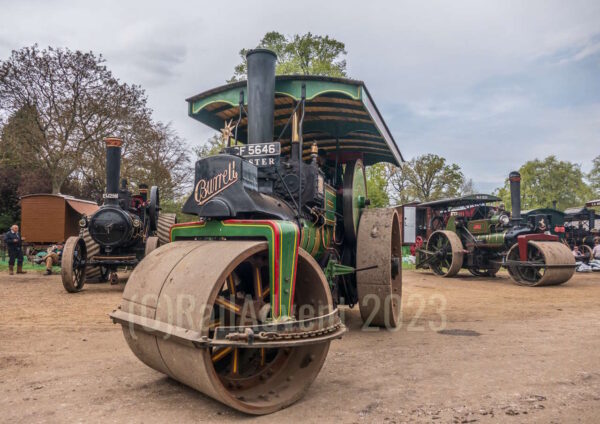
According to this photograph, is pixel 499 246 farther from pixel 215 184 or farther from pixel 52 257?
pixel 52 257

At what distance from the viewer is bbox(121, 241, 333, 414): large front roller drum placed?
2361mm

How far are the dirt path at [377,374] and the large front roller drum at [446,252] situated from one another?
5892mm

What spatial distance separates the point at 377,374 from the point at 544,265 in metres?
7.90

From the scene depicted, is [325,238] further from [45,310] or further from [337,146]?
[45,310]

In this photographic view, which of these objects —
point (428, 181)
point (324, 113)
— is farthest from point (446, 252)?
point (428, 181)

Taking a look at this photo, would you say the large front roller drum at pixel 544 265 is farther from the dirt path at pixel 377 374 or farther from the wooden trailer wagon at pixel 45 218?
the wooden trailer wagon at pixel 45 218

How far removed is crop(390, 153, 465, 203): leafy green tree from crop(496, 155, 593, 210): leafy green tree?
193 inches

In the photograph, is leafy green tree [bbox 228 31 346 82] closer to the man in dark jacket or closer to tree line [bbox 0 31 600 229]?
tree line [bbox 0 31 600 229]

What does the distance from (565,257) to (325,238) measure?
7862 mm

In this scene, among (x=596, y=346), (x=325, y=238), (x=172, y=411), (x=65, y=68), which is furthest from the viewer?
(x=65, y=68)

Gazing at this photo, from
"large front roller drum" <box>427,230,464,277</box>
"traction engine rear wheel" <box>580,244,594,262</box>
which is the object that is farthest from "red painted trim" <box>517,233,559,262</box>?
"traction engine rear wheel" <box>580,244,594,262</box>

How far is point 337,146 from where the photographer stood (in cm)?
535

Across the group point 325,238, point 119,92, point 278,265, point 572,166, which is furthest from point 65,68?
point 572,166

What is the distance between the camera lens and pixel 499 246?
1200 cm
